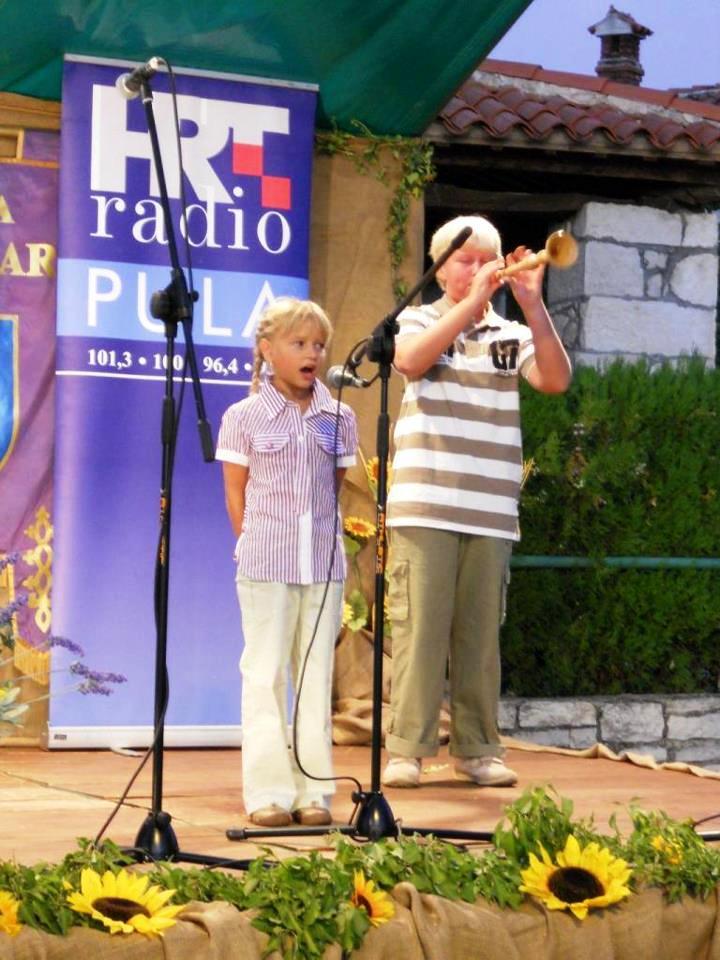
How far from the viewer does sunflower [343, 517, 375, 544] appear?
6.81 meters

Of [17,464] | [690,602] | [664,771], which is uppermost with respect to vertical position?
[17,464]

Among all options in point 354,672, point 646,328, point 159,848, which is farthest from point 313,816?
point 646,328

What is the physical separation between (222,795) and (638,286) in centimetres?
477

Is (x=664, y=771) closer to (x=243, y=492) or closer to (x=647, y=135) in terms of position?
(x=243, y=492)

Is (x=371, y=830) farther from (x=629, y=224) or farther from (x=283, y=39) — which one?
(x=629, y=224)

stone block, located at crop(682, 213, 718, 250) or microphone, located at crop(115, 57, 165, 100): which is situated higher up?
stone block, located at crop(682, 213, 718, 250)

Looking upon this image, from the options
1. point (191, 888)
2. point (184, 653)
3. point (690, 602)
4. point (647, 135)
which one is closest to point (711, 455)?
point (690, 602)

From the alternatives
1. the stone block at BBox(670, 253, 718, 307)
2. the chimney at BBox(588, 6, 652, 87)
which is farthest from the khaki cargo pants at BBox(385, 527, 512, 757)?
the chimney at BBox(588, 6, 652, 87)

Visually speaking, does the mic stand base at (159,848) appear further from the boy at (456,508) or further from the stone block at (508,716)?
the stone block at (508,716)

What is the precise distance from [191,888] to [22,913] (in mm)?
402

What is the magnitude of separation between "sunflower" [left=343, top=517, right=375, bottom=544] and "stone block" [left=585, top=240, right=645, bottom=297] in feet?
8.72

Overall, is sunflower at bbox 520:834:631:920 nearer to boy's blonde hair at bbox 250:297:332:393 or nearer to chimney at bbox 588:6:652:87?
boy's blonde hair at bbox 250:297:332:393

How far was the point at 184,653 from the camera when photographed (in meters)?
6.33

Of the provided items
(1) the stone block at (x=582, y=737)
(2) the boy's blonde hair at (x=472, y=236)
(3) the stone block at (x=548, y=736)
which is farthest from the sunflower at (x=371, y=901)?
(1) the stone block at (x=582, y=737)
